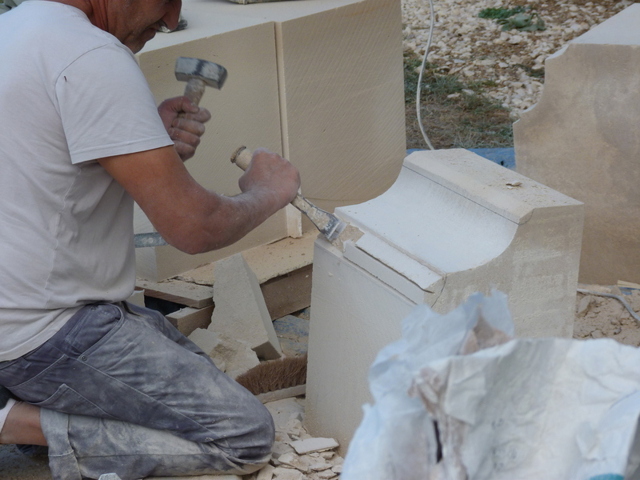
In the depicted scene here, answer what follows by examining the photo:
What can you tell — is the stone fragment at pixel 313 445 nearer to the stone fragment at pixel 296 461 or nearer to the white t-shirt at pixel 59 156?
the stone fragment at pixel 296 461

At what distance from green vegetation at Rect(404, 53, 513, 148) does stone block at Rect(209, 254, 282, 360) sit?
3.01 meters

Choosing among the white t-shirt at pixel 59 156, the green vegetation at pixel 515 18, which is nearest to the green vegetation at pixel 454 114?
the green vegetation at pixel 515 18

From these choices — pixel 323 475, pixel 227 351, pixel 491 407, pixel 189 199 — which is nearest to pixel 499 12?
pixel 227 351

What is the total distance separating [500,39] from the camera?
809cm

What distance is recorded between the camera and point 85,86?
1.86 metres

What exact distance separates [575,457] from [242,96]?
2802 mm

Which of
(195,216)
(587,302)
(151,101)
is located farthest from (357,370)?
(587,302)

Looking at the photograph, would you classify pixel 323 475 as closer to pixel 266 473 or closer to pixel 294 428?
pixel 266 473

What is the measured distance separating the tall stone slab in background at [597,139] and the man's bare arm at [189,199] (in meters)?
1.85

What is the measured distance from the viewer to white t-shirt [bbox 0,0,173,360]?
1872mm

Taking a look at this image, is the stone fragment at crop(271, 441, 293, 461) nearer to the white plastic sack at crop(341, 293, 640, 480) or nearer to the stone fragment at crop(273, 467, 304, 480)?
the stone fragment at crop(273, 467, 304, 480)

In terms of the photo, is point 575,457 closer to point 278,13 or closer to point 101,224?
point 101,224

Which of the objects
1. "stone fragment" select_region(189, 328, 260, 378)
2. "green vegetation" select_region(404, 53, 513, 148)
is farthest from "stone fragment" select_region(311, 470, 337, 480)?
"green vegetation" select_region(404, 53, 513, 148)

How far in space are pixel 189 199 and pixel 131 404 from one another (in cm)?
68
